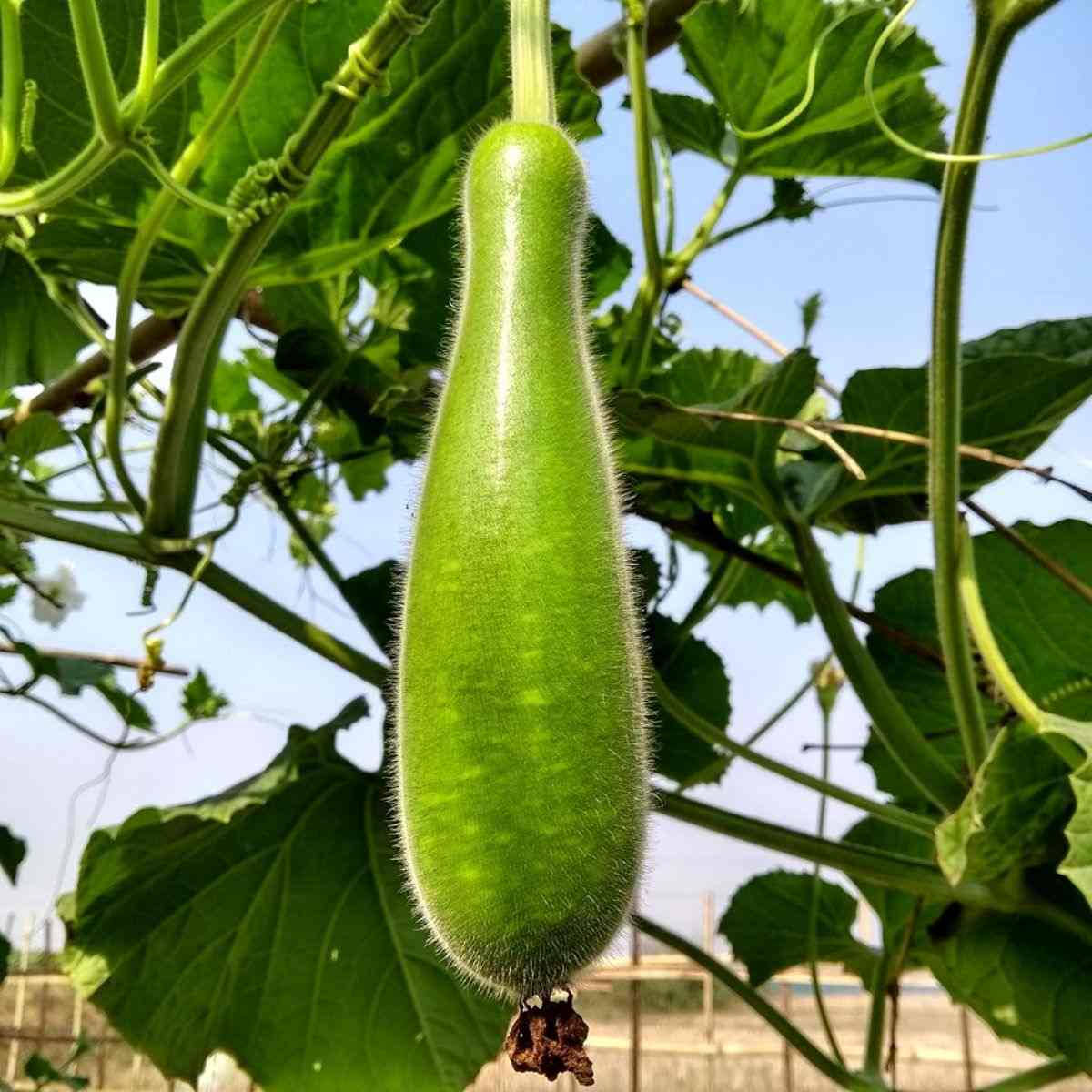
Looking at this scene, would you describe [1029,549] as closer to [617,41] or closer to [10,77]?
[617,41]

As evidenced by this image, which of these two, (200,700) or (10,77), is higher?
(10,77)

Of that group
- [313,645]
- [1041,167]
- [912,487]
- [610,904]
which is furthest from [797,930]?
[610,904]

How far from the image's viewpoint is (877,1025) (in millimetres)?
1292

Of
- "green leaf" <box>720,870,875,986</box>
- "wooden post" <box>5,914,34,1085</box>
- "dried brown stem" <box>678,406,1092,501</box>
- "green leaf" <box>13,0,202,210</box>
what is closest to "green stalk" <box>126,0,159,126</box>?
"green leaf" <box>13,0,202,210</box>

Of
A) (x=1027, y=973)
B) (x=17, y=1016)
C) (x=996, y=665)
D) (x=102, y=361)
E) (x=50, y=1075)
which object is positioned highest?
(x=102, y=361)

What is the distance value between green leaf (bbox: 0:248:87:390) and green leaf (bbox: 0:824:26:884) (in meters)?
0.52

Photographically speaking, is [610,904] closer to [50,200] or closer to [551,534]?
[551,534]

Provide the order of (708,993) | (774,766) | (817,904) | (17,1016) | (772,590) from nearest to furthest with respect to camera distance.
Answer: (774,766), (817,904), (772,590), (708,993), (17,1016)

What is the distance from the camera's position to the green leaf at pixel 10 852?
4.59ft

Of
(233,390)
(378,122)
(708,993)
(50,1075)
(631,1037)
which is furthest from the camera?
(708,993)

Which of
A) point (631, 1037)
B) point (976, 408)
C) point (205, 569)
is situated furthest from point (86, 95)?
point (631, 1037)

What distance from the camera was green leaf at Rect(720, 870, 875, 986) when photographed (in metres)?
1.58

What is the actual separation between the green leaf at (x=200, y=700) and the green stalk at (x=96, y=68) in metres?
1.47

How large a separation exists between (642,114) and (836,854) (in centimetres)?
61
